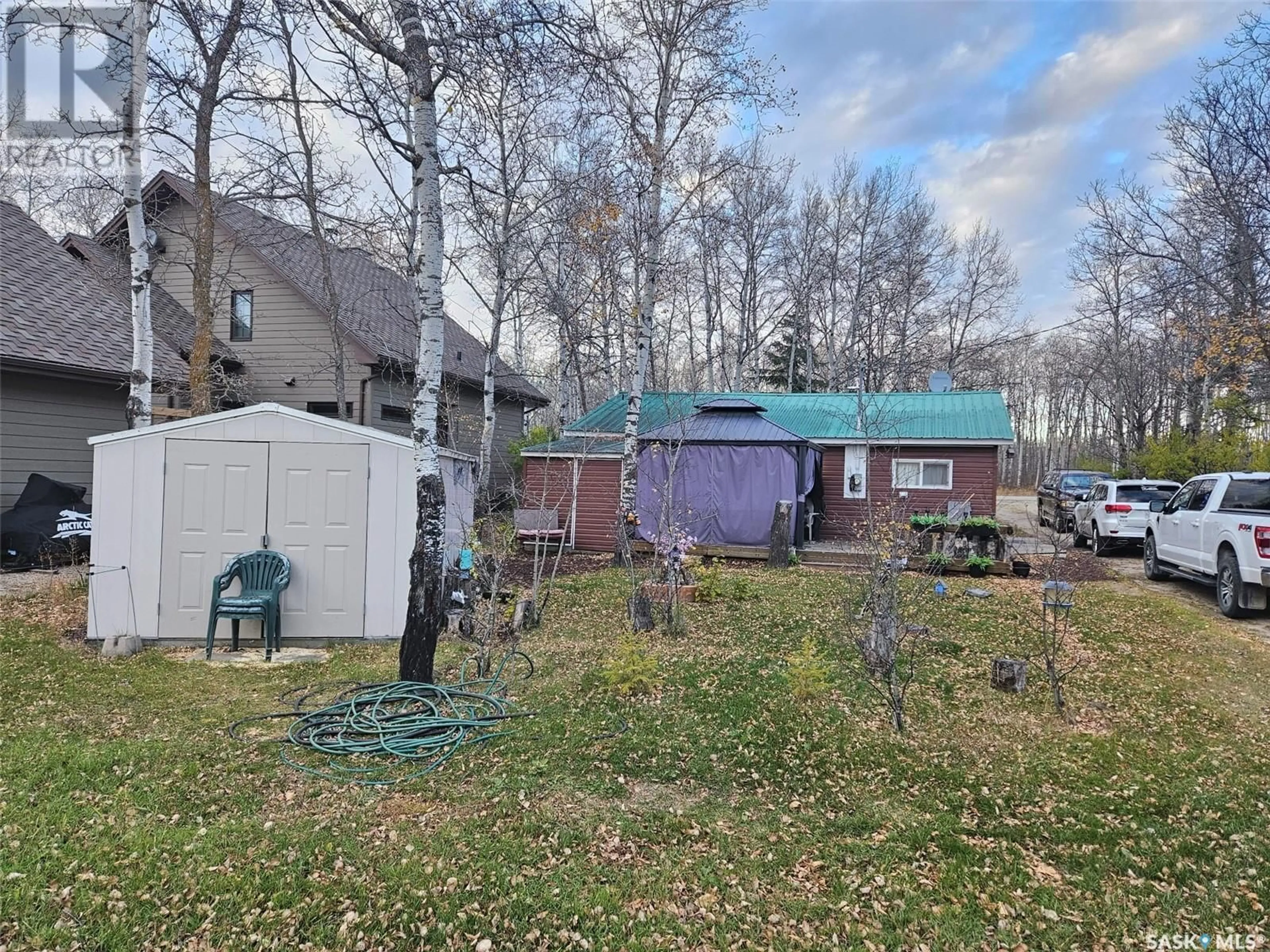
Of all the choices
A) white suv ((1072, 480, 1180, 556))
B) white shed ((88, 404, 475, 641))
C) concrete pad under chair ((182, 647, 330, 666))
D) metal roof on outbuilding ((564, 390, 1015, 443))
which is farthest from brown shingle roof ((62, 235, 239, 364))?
white suv ((1072, 480, 1180, 556))

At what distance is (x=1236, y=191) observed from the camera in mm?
14172

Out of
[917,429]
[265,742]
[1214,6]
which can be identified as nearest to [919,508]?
[917,429]

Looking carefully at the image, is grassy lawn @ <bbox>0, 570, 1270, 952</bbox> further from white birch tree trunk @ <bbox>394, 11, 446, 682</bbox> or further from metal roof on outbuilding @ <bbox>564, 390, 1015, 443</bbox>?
metal roof on outbuilding @ <bbox>564, 390, 1015, 443</bbox>

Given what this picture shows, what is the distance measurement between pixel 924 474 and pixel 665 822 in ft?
43.4

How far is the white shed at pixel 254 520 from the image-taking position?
21.0 ft

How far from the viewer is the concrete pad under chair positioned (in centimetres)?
603

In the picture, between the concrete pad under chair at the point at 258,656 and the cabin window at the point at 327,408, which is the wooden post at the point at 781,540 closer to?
the concrete pad under chair at the point at 258,656

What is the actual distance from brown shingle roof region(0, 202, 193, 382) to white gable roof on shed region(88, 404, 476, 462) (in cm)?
539

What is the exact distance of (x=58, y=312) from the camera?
1170cm

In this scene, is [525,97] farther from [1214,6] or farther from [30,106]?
[1214,6]

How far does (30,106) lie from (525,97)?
7.71 meters

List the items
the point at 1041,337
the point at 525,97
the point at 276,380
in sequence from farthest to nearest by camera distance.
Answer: the point at 1041,337 → the point at 276,380 → the point at 525,97

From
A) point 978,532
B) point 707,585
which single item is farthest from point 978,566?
point 707,585

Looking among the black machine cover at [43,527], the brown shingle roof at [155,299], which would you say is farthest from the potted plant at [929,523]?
the brown shingle roof at [155,299]
